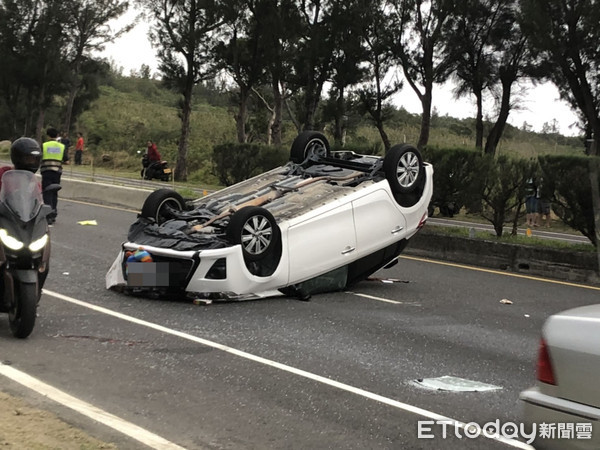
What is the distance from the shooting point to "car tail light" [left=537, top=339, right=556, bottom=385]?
155 inches

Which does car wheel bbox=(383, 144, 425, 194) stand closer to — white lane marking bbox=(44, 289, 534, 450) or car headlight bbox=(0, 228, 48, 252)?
white lane marking bbox=(44, 289, 534, 450)

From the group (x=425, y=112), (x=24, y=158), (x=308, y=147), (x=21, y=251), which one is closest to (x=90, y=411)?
(x=21, y=251)

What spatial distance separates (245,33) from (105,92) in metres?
57.3

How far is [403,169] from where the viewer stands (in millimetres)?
10000

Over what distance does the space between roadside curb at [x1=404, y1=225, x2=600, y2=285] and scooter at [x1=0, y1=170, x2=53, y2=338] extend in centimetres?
781

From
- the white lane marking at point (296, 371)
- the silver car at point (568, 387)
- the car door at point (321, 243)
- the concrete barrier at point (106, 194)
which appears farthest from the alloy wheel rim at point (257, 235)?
the concrete barrier at point (106, 194)

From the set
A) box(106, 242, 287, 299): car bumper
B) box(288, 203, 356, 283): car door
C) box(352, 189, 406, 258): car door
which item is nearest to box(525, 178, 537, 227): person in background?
box(352, 189, 406, 258): car door

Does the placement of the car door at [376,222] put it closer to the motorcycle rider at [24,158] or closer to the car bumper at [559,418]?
the motorcycle rider at [24,158]

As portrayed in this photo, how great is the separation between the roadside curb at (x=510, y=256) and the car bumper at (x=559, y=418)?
8.91 meters

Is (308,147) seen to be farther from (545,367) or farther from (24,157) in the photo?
(545,367)

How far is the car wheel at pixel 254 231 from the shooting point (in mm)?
8578

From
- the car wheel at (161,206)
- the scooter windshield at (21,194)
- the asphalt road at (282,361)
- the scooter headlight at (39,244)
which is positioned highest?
the scooter windshield at (21,194)

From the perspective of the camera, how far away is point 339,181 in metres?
10.0

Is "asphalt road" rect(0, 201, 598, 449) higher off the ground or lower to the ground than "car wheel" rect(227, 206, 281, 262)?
lower
